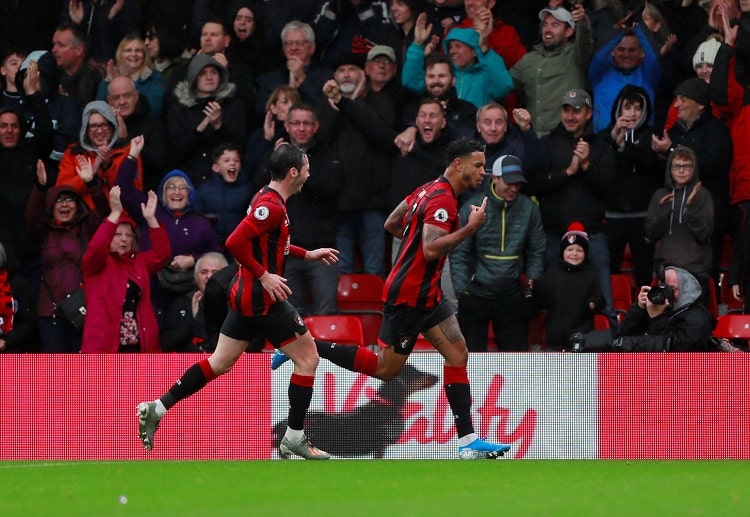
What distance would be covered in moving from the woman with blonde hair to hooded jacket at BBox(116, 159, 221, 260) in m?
1.25

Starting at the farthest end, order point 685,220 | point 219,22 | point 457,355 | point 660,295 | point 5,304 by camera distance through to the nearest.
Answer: point 219,22 → point 5,304 → point 685,220 → point 660,295 → point 457,355

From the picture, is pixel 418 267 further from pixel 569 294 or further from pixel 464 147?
pixel 569 294

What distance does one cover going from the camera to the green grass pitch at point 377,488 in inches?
270

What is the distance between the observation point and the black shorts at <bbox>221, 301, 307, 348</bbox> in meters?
9.58

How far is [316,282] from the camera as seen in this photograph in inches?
522

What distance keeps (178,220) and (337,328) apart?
2008 millimetres

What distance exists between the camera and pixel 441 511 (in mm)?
6703

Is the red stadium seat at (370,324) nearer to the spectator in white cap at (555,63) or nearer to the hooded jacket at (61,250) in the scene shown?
the spectator in white cap at (555,63)

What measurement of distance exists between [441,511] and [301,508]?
0.68m

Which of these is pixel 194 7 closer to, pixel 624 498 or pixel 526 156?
pixel 526 156

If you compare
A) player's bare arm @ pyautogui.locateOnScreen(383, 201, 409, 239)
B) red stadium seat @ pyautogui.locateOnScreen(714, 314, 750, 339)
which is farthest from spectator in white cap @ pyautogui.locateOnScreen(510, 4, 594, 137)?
player's bare arm @ pyautogui.locateOnScreen(383, 201, 409, 239)

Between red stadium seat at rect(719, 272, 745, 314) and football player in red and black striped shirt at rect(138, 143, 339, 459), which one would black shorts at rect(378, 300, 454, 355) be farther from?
red stadium seat at rect(719, 272, 745, 314)

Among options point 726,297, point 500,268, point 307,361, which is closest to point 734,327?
point 726,297

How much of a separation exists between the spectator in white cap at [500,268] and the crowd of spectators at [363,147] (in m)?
0.02
